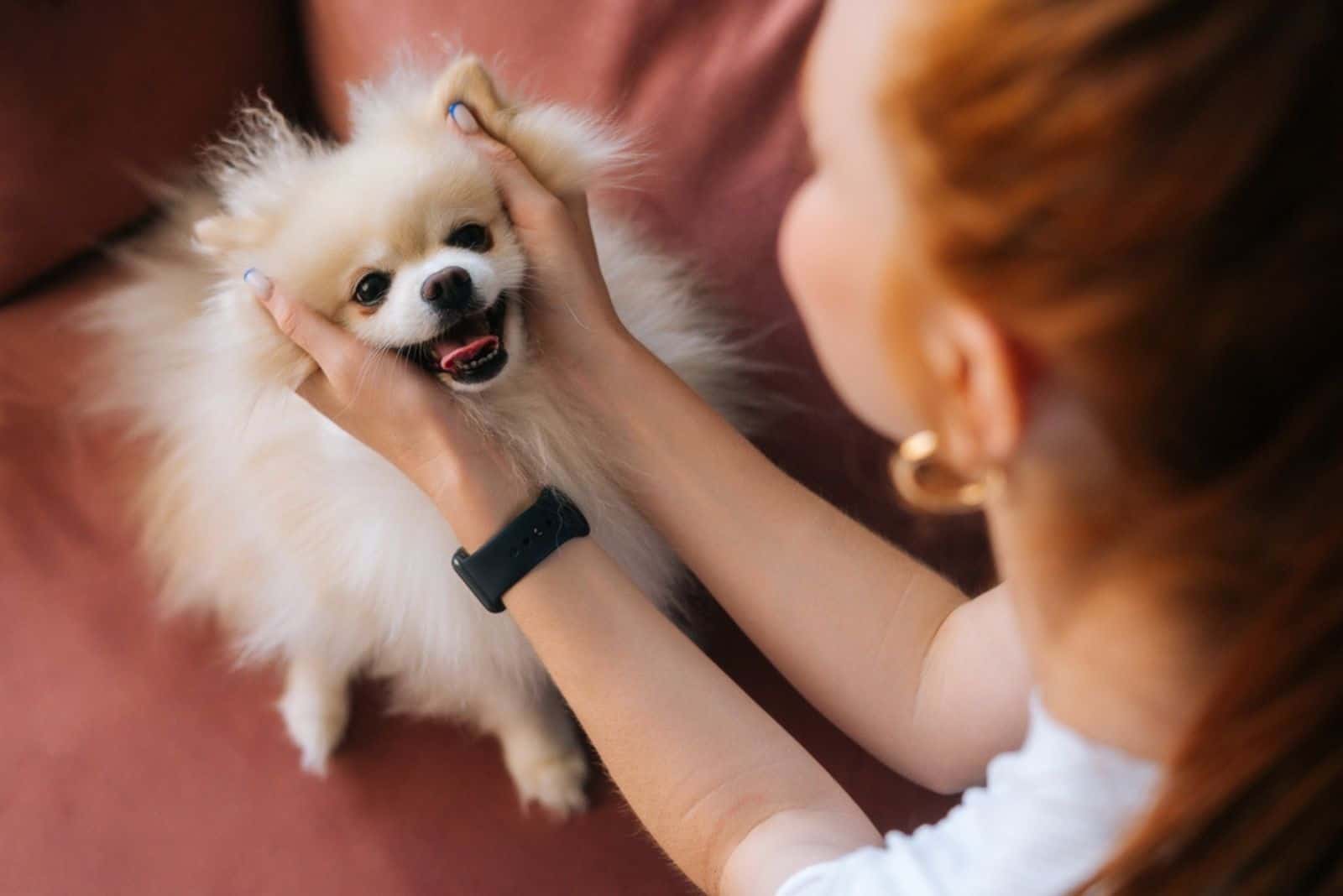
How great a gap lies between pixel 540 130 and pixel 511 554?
395mm

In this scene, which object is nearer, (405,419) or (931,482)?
(931,482)

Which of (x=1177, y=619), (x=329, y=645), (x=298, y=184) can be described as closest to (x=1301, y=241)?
(x=1177, y=619)

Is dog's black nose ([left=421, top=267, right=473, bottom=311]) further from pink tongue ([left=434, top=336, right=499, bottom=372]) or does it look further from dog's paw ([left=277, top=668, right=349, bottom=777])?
dog's paw ([left=277, top=668, right=349, bottom=777])

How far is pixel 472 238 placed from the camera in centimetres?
91

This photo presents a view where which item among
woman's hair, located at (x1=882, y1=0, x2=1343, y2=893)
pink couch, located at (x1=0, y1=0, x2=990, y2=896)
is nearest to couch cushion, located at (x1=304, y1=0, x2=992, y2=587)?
pink couch, located at (x1=0, y1=0, x2=990, y2=896)

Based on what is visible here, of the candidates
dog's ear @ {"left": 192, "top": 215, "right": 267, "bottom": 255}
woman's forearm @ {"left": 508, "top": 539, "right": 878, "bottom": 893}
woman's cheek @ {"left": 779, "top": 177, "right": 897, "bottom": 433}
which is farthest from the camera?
dog's ear @ {"left": 192, "top": 215, "right": 267, "bottom": 255}


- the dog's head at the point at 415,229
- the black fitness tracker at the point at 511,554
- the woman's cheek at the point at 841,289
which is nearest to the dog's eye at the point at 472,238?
the dog's head at the point at 415,229

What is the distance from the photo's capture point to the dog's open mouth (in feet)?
2.87

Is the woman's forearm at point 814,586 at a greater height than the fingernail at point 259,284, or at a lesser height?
lesser

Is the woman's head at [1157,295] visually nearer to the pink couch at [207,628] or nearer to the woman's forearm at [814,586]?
the woman's forearm at [814,586]

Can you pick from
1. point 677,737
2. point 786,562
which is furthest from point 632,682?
point 786,562

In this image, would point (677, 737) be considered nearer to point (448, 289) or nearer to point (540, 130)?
point (448, 289)

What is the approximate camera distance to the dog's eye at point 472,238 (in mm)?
896

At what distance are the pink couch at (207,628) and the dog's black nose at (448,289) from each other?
0.33m
